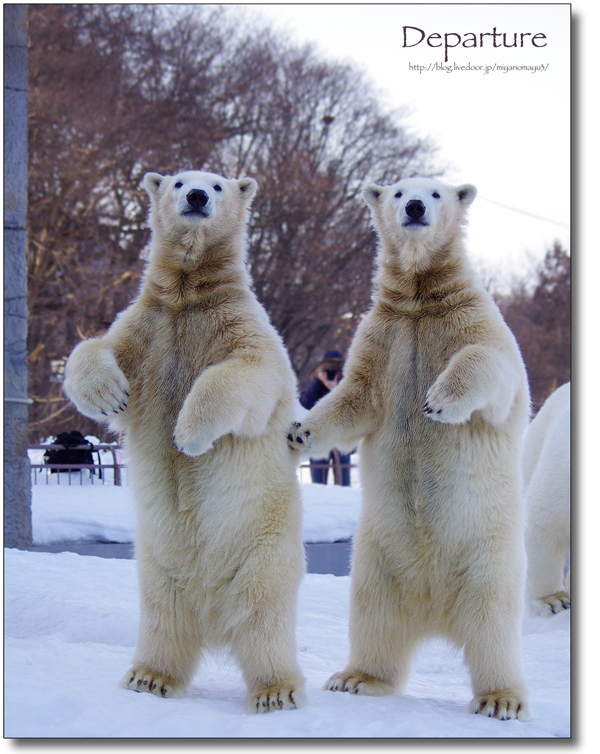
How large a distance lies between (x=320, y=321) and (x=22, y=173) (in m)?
3.69

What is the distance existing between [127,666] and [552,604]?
75.2 inches

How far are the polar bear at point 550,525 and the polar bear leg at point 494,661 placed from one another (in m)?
1.45

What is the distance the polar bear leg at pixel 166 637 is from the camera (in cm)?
204

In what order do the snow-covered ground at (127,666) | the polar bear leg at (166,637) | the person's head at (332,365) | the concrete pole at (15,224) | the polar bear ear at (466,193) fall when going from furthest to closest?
the person's head at (332,365), the concrete pole at (15,224), the polar bear ear at (466,193), the polar bear leg at (166,637), the snow-covered ground at (127,666)

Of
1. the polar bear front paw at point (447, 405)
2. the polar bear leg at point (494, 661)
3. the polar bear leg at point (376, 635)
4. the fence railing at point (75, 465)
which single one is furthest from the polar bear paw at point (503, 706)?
the fence railing at point (75, 465)

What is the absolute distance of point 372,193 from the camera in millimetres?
2334

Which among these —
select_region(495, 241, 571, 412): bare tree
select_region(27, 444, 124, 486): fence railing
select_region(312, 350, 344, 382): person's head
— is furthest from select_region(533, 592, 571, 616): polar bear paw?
select_region(27, 444, 124, 486): fence railing

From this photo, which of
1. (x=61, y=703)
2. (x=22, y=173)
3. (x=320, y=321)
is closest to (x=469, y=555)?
(x=61, y=703)

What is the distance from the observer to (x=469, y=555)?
80.3 inches

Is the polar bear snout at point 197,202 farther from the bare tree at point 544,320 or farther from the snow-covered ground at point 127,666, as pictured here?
the bare tree at point 544,320

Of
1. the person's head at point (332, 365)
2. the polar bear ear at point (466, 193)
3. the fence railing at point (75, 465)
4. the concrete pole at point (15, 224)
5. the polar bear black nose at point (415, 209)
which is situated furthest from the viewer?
the fence railing at point (75, 465)

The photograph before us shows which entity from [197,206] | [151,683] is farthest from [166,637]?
[197,206]

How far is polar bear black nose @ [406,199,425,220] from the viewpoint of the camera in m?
2.18

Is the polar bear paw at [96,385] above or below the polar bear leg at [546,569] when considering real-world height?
above
